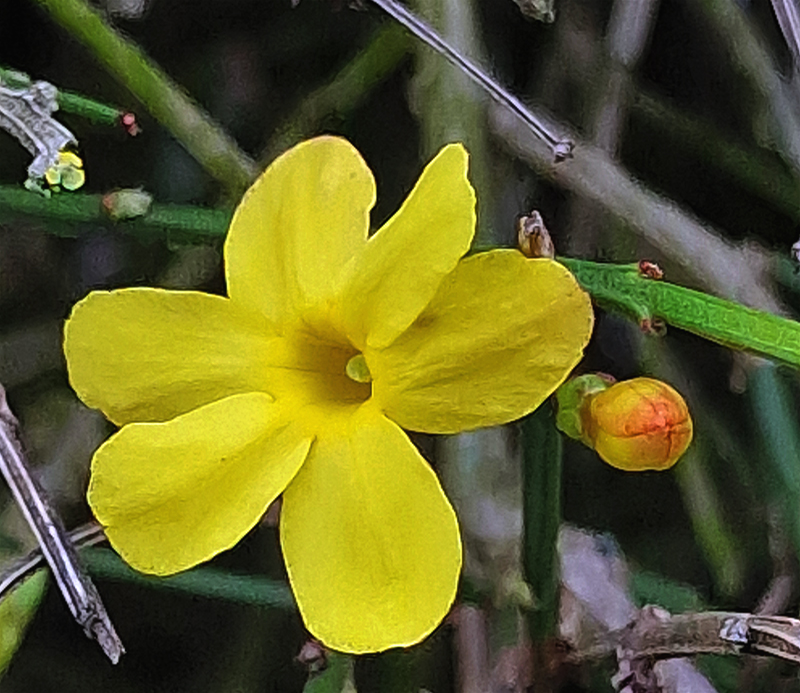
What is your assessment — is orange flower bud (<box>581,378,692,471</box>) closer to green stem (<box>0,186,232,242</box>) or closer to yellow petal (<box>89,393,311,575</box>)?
yellow petal (<box>89,393,311,575</box>)

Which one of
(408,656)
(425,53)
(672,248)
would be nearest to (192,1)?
(425,53)

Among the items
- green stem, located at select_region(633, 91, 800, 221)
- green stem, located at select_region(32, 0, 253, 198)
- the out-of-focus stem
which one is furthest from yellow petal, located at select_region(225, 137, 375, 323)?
green stem, located at select_region(633, 91, 800, 221)

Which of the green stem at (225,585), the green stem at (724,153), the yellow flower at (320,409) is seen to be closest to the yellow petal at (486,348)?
the yellow flower at (320,409)

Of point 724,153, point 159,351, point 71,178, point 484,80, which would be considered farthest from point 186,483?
point 724,153

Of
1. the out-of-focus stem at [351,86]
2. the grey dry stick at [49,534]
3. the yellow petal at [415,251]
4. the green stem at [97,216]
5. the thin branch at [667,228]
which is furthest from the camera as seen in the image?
the out-of-focus stem at [351,86]

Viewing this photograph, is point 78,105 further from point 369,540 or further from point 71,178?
point 369,540

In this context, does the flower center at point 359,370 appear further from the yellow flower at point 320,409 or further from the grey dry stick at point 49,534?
the grey dry stick at point 49,534

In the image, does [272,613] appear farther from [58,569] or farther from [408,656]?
[58,569]
